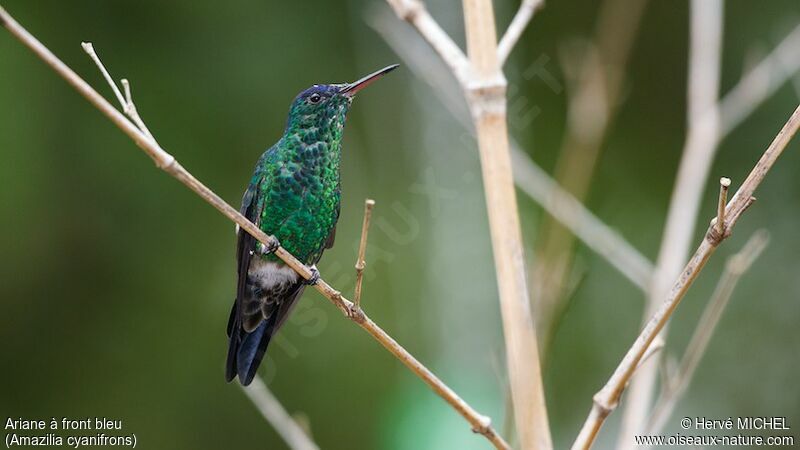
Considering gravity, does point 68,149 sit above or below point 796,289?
above

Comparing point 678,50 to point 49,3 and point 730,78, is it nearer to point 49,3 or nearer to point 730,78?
point 730,78

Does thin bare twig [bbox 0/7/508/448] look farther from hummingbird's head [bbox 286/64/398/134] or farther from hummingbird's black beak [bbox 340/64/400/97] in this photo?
hummingbird's head [bbox 286/64/398/134]

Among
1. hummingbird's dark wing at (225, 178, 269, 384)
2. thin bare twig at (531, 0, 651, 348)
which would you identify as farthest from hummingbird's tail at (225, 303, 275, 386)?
thin bare twig at (531, 0, 651, 348)

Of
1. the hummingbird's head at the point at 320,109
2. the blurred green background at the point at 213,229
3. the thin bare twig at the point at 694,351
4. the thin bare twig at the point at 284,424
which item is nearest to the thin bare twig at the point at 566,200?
the hummingbird's head at the point at 320,109

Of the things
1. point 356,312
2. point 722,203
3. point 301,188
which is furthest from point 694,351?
point 301,188

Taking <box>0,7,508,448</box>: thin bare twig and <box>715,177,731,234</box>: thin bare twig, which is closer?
<box>0,7,508,448</box>: thin bare twig

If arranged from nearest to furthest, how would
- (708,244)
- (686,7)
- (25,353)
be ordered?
(708,244)
(25,353)
(686,7)

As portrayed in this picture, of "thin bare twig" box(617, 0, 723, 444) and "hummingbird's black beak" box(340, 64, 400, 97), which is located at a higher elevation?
"hummingbird's black beak" box(340, 64, 400, 97)

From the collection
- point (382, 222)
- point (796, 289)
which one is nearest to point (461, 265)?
point (382, 222)
